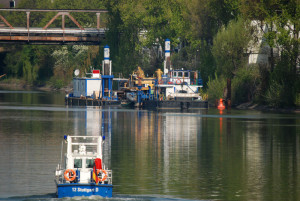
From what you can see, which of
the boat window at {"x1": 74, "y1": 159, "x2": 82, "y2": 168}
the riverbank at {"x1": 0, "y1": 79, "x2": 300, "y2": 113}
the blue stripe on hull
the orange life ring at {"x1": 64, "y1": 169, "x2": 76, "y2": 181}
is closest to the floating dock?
the riverbank at {"x1": 0, "y1": 79, "x2": 300, "y2": 113}

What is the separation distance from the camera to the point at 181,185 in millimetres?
34125

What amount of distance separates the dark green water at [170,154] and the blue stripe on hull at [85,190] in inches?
13.0

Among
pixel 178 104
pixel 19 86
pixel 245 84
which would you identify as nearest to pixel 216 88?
pixel 245 84

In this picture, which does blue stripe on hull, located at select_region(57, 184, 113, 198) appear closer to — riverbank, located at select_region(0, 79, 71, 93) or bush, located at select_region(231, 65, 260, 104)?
bush, located at select_region(231, 65, 260, 104)

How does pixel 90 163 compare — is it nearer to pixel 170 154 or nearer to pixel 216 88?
pixel 170 154

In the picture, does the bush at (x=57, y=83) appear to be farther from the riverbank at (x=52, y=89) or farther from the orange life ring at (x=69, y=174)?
the orange life ring at (x=69, y=174)

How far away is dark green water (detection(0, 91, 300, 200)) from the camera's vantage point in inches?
1296

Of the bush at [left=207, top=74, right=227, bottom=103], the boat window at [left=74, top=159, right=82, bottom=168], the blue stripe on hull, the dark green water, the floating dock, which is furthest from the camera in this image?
the floating dock

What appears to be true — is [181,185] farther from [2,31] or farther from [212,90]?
[2,31]

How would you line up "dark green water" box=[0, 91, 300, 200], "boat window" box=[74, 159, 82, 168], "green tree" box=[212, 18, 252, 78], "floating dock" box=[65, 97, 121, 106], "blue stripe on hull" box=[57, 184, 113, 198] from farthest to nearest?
"floating dock" box=[65, 97, 121, 106] → "green tree" box=[212, 18, 252, 78] → "dark green water" box=[0, 91, 300, 200] → "boat window" box=[74, 159, 82, 168] → "blue stripe on hull" box=[57, 184, 113, 198]

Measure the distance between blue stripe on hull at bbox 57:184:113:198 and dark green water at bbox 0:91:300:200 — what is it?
0.33 meters

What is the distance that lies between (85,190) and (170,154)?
17562 millimetres

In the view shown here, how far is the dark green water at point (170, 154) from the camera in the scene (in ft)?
108

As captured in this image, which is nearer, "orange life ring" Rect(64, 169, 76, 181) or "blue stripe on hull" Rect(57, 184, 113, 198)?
"blue stripe on hull" Rect(57, 184, 113, 198)
